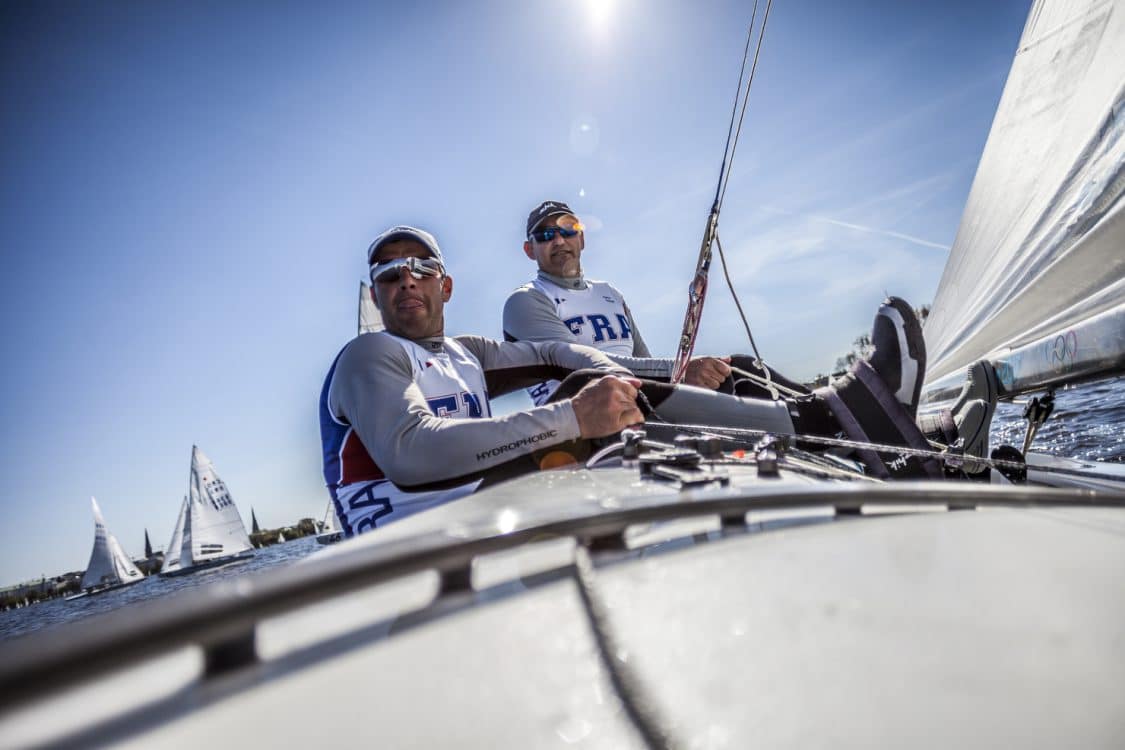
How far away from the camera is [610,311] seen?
357 centimetres

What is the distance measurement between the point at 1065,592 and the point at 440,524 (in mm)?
803

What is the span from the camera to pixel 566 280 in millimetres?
3504

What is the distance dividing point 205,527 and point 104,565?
1088cm

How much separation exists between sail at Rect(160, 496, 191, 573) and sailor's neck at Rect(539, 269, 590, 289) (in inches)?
1118

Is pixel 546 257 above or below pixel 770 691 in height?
above

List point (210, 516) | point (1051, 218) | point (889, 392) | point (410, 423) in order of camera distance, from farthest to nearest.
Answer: point (210, 516), point (1051, 218), point (889, 392), point (410, 423)

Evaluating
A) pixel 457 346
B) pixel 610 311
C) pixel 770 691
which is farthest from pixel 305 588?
pixel 610 311

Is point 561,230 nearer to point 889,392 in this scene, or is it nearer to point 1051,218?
point 889,392

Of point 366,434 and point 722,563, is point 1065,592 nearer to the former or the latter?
point 722,563


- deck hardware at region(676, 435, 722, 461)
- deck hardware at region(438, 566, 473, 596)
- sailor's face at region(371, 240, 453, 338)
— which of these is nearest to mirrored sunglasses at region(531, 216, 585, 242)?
sailor's face at region(371, 240, 453, 338)

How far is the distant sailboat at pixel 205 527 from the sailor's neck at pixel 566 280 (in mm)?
25997

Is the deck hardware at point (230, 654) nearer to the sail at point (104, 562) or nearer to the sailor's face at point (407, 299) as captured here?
the sailor's face at point (407, 299)

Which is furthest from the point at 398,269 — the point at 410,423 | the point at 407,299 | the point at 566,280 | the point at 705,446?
the point at 705,446

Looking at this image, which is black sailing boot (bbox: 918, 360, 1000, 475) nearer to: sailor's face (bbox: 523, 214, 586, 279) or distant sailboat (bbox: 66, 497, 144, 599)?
sailor's face (bbox: 523, 214, 586, 279)
